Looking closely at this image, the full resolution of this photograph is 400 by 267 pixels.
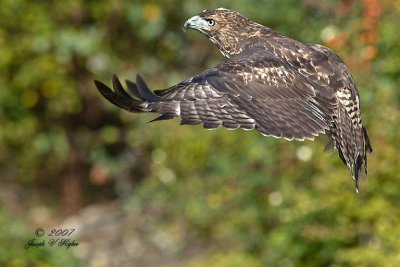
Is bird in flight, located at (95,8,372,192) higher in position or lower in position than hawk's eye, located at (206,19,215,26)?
lower

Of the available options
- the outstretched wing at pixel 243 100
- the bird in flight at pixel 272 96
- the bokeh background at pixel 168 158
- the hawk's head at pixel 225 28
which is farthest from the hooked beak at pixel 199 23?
the bokeh background at pixel 168 158

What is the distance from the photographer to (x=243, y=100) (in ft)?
25.2

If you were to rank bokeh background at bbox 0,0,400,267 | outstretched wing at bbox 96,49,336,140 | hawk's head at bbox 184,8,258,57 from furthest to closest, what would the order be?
bokeh background at bbox 0,0,400,267 < hawk's head at bbox 184,8,258,57 < outstretched wing at bbox 96,49,336,140

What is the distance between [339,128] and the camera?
8.03 m

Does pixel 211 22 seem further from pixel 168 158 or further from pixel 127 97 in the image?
pixel 168 158

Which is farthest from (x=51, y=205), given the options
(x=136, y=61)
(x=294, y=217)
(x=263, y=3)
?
(x=294, y=217)

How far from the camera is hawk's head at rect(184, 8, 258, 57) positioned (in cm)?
886

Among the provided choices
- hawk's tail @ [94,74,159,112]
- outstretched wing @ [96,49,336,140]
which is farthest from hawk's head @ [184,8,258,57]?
hawk's tail @ [94,74,159,112]

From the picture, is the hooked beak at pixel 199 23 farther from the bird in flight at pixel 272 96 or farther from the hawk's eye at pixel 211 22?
the bird in flight at pixel 272 96

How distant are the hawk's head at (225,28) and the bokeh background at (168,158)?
1963 millimetres

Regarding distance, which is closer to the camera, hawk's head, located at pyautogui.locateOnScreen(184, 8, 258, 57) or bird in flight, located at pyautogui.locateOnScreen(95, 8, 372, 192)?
bird in flight, located at pyautogui.locateOnScreen(95, 8, 372, 192)

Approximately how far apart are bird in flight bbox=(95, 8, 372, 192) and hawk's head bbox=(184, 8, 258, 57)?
137 mm

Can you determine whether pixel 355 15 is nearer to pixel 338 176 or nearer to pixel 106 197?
pixel 338 176

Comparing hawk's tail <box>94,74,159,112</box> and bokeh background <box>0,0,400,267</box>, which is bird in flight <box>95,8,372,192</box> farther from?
bokeh background <box>0,0,400,267</box>
